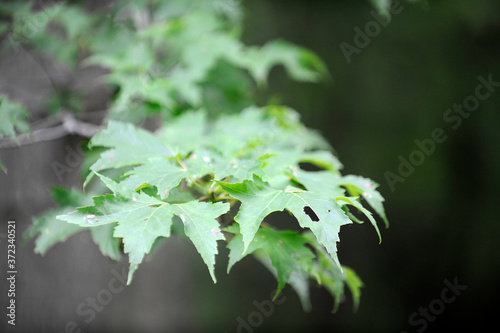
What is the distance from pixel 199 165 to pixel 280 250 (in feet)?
0.77

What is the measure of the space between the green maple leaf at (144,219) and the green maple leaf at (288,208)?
4cm

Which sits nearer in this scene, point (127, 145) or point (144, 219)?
point (144, 219)

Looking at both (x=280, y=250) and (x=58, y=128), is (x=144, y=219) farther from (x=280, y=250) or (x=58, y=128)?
(x=58, y=128)

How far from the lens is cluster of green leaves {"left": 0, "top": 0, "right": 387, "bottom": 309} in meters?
0.63

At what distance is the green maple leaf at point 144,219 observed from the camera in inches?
23.4

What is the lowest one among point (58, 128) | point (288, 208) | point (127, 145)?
point (58, 128)

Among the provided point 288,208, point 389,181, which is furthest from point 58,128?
point 389,181

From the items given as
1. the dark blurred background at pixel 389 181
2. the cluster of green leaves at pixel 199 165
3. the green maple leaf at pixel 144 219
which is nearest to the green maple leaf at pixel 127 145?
the cluster of green leaves at pixel 199 165

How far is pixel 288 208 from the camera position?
0.64 m

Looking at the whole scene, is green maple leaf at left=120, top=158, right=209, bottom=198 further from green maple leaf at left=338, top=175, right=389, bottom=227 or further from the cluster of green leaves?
green maple leaf at left=338, top=175, right=389, bottom=227

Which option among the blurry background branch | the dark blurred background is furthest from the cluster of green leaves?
the dark blurred background

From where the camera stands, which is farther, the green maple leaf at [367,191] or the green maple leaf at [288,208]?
the green maple leaf at [367,191]

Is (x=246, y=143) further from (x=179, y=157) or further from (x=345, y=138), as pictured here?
(x=345, y=138)

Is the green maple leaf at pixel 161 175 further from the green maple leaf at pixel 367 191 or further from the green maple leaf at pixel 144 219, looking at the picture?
the green maple leaf at pixel 367 191
